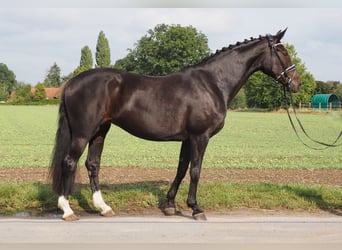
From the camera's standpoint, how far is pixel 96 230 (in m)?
5.02

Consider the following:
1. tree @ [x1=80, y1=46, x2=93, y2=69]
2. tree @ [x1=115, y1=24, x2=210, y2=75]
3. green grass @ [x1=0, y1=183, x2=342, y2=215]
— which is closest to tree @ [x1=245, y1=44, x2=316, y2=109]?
Result: tree @ [x1=115, y1=24, x2=210, y2=75]

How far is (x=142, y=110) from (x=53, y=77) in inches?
5372

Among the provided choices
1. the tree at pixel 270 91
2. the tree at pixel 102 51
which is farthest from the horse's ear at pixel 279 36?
the tree at pixel 102 51

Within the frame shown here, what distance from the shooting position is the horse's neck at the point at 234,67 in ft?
20.6

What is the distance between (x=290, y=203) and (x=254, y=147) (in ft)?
50.3

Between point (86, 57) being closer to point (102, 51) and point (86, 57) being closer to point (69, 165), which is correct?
point (102, 51)

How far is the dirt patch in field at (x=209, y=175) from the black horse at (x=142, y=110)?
436 cm

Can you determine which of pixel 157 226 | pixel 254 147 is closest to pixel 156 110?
pixel 157 226

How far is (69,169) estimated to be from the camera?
598 centimetres

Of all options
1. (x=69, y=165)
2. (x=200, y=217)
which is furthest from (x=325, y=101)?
(x=69, y=165)

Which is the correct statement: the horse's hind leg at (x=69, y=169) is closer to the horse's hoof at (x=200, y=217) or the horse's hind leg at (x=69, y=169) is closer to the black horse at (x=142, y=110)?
the black horse at (x=142, y=110)

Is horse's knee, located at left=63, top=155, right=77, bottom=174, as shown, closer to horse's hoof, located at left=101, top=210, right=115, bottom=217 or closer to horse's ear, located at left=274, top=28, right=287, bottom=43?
horse's hoof, located at left=101, top=210, right=115, bottom=217

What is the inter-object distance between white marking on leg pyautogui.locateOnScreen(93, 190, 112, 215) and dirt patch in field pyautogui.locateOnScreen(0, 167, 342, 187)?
13.4 feet

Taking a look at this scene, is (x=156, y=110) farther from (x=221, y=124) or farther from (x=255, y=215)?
(x=255, y=215)
